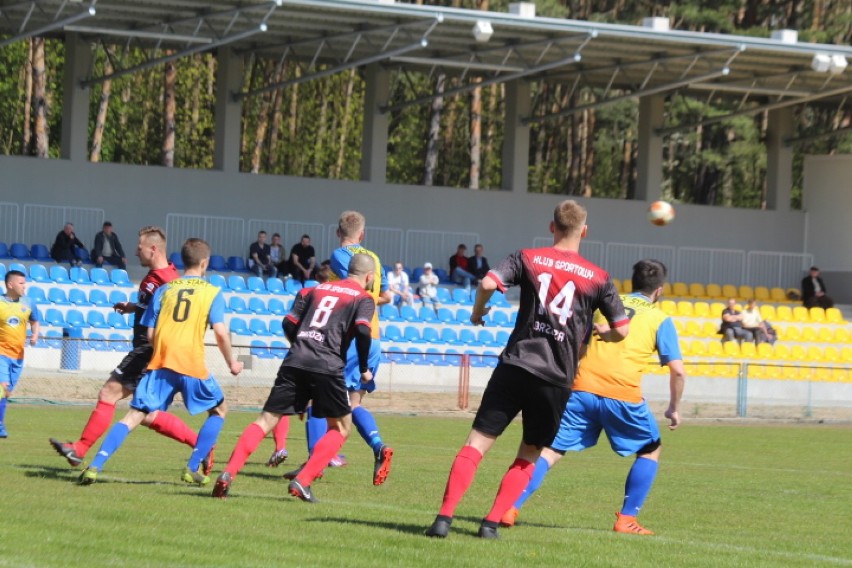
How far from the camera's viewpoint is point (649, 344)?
941cm

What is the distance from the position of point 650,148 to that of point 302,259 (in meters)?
11.4

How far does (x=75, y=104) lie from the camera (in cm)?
3234

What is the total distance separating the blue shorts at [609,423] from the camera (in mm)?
9227

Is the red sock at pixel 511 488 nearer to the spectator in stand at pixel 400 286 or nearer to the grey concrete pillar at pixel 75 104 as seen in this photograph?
the spectator in stand at pixel 400 286

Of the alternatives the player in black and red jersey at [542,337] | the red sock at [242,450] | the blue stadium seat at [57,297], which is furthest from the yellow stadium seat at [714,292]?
the player in black and red jersey at [542,337]

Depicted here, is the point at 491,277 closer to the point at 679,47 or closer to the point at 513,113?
the point at 679,47

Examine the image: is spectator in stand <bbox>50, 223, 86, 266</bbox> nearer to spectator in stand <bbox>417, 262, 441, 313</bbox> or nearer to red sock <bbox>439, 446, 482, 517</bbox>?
spectator in stand <bbox>417, 262, 441, 313</bbox>

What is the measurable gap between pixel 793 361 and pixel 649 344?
23.9 meters

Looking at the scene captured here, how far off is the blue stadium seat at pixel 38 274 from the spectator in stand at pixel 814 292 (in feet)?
60.3

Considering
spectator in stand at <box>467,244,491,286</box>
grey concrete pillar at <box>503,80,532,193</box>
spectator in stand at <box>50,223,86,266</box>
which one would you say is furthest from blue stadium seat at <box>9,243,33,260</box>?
grey concrete pillar at <box>503,80,532,193</box>

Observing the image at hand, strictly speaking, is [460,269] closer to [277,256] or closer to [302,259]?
[302,259]

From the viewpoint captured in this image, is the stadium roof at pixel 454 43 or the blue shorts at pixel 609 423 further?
the stadium roof at pixel 454 43

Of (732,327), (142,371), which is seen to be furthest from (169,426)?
(732,327)

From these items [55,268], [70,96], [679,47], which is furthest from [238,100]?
[679,47]
